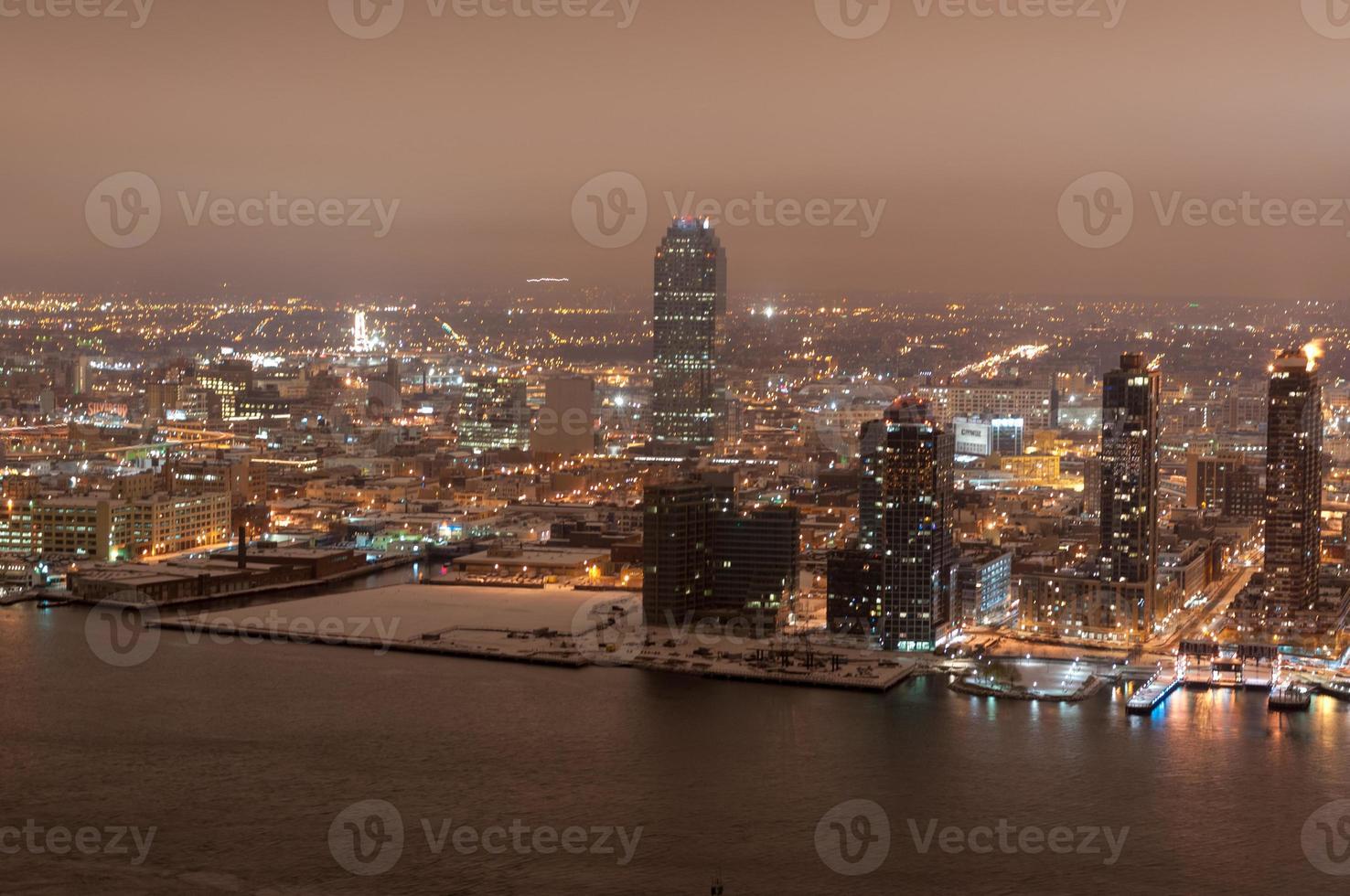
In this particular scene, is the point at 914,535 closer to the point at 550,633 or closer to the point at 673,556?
the point at 673,556

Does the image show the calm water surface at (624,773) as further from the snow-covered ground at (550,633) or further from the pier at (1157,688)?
the snow-covered ground at (550,633)

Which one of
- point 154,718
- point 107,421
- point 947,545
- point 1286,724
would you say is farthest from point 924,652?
point 107,421

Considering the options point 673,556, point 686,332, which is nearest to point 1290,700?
point 673,556

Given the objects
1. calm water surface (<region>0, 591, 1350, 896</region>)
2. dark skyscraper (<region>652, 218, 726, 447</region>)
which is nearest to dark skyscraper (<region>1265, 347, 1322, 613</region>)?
calm water surface (<region>0, 591, 1350, 896</region>)

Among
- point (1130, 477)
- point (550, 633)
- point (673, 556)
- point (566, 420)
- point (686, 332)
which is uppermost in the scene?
point (686, 332)

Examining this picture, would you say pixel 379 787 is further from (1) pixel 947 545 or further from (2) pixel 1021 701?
(1) pixel 947 545

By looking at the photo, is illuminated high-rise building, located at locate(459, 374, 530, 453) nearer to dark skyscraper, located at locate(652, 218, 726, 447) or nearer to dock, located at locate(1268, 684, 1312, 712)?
dark skyscraper, located at locate(652, 218, 726, 447)
